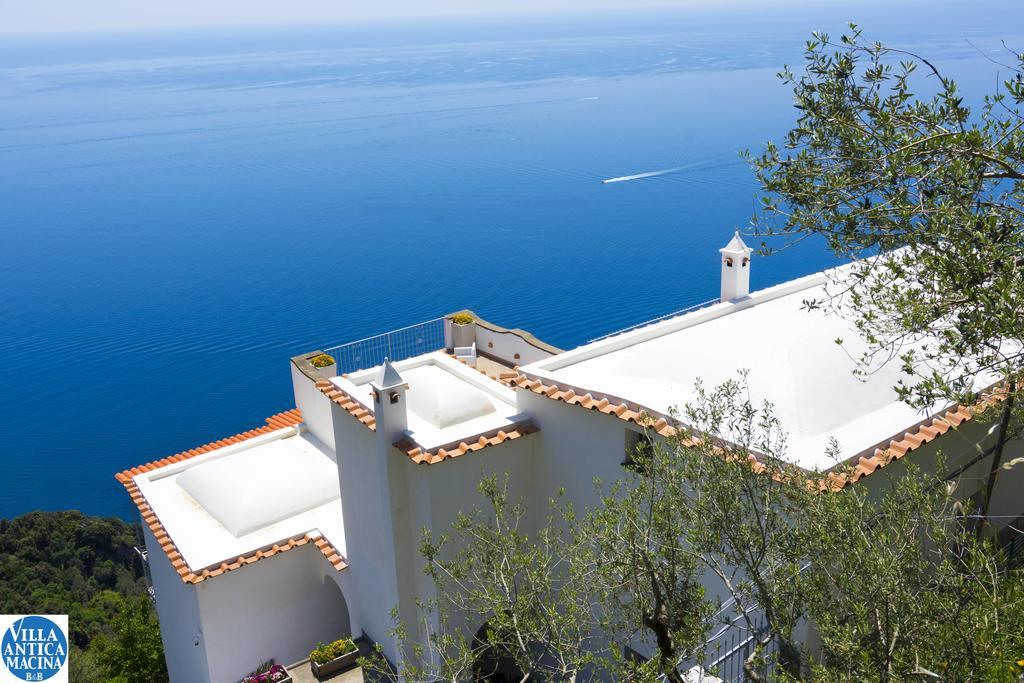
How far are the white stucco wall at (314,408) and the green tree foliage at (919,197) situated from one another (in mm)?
9989

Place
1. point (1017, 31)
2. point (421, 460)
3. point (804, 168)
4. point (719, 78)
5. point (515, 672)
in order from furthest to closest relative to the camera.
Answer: point (1017, 31) < point (719, 78) < point (515, 672) < point (421, 460) < point (804, 168)

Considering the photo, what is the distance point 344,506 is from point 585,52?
581ft

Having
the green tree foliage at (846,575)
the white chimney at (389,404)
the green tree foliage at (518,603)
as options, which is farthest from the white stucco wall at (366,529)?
the green tree foliage at (846,575)

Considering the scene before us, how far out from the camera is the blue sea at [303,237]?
4469 cm

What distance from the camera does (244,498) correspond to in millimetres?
14281

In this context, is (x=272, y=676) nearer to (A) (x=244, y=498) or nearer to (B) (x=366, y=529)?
(A) (x=244, y=498)

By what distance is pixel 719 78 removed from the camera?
12394 centimetres

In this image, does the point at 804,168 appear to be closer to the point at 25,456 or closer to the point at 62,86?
the point at 25,456

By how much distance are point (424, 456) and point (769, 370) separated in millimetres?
4077

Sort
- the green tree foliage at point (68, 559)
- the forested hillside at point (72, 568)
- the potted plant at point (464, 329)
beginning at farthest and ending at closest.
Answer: the green tree foliage at point (68, 559) < the forested hillside at point (72, 568) < the potted plant at point (464, 329)

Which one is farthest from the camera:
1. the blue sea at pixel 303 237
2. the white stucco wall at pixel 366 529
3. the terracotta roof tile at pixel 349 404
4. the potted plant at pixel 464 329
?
the blue sea at pixel 303 237

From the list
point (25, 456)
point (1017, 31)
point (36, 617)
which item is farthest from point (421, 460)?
point (1017, 31)

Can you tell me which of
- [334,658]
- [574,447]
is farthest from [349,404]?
[334,658]

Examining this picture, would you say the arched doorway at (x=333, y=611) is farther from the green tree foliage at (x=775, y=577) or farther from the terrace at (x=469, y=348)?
the green tree foliage at (x=775, y=577)
